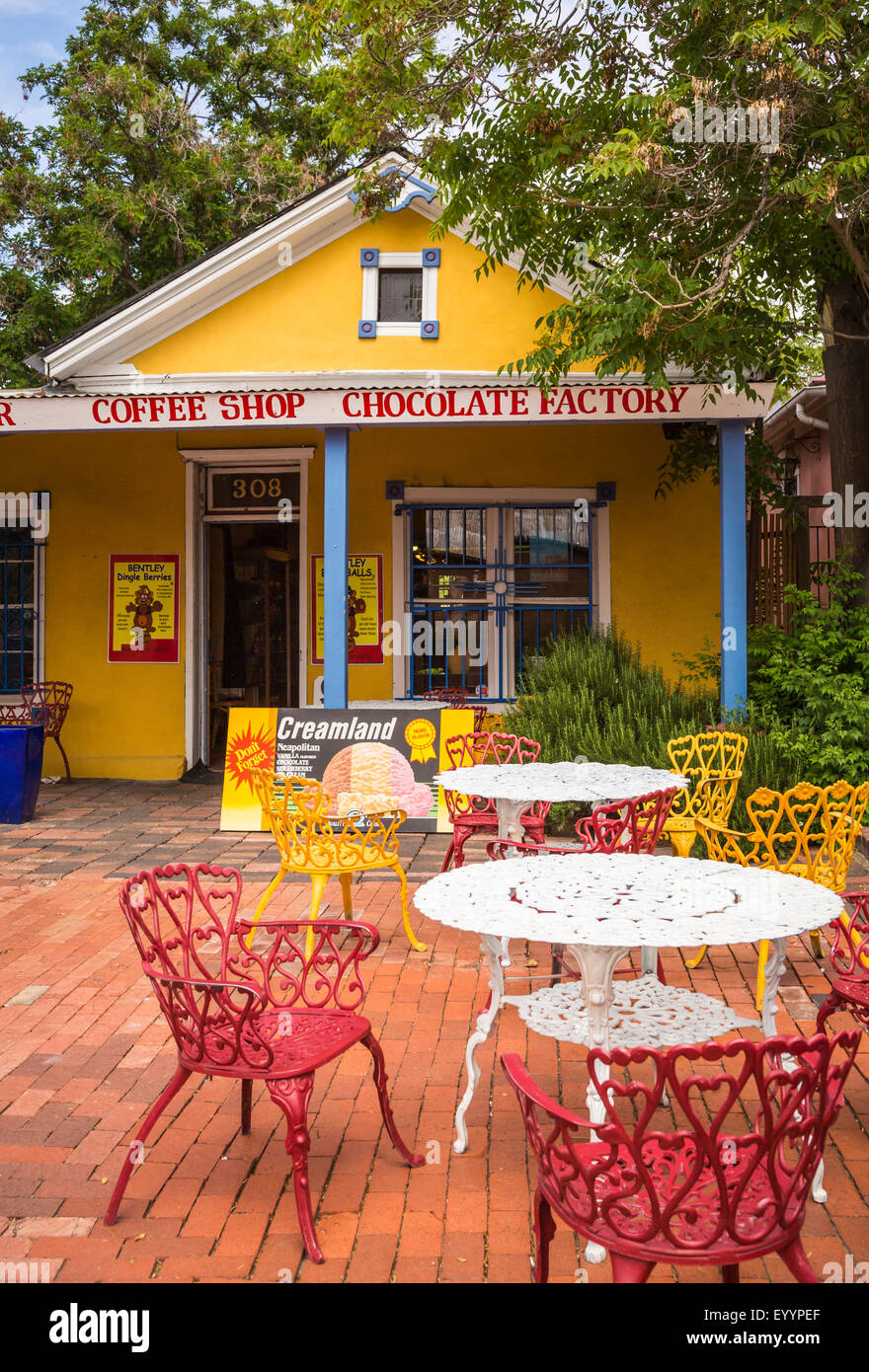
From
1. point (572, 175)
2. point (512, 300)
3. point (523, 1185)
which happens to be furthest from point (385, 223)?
point (523, 1185)

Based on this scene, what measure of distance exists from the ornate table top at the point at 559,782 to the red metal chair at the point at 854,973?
1.37 meters

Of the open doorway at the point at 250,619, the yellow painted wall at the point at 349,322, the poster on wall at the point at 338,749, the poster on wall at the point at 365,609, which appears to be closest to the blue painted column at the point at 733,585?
the poster on wall at the point at 338,749

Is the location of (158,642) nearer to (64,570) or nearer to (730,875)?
(64,570)

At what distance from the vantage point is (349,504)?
34.3 ft

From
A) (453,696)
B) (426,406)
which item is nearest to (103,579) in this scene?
(453,696)

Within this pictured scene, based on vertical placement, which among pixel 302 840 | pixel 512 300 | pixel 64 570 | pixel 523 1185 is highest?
pixel 512 300

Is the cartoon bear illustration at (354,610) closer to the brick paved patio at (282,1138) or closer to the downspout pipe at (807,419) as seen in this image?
the brick paved patio at (282,1138)

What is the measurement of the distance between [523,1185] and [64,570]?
358 inches

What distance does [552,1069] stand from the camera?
4.09 metres

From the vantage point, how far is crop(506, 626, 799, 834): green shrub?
772 centimetres

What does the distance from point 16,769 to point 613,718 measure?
14.6 ft

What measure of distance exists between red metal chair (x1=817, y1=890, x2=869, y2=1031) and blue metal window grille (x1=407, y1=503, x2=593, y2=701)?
6.91 metres

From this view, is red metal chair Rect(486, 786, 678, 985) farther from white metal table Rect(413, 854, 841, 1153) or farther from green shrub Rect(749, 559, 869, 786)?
green shrub Rect(749, 559, 869, 786)

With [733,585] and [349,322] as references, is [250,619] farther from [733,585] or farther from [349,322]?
[733,585]
